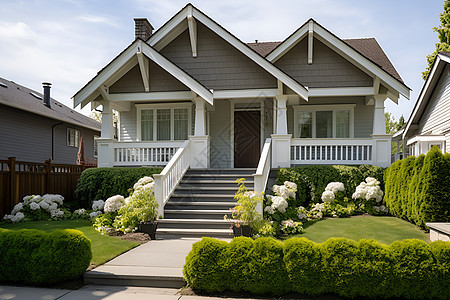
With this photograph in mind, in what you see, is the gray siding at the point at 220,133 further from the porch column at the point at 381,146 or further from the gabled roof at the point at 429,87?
the gabled roof at the point at 429,87

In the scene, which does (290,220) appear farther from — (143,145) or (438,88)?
(438,88)

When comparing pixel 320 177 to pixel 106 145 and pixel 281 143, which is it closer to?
pixel 281 143

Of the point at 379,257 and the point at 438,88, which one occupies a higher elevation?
the point at 438,88

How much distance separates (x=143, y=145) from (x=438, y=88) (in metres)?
11.6

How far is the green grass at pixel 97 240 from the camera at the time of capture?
21.4ft

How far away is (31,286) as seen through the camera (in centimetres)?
539

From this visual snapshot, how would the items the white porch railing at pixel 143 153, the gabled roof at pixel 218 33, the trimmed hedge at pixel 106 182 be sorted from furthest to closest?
the white porch railing at pixel 143 153 → the gabled roof at pixel 218 33 → the trimmed hedge at pixel 106 182

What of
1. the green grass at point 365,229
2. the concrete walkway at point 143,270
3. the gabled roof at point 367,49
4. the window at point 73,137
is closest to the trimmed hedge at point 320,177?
the green grass at point 365,229

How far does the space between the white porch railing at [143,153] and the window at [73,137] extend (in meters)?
12.4

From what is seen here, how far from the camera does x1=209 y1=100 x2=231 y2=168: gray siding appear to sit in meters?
13.9

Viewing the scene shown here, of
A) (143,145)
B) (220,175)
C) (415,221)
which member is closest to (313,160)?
(220,175)

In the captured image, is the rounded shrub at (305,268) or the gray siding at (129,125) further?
the gray siding at (129,125)

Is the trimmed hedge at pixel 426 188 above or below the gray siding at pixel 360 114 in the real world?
below

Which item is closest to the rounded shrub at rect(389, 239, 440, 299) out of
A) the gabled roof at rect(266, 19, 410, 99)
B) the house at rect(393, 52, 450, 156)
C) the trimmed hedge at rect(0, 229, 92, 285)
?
the trimmed hedge at rect(0, 229, 92, 285)
